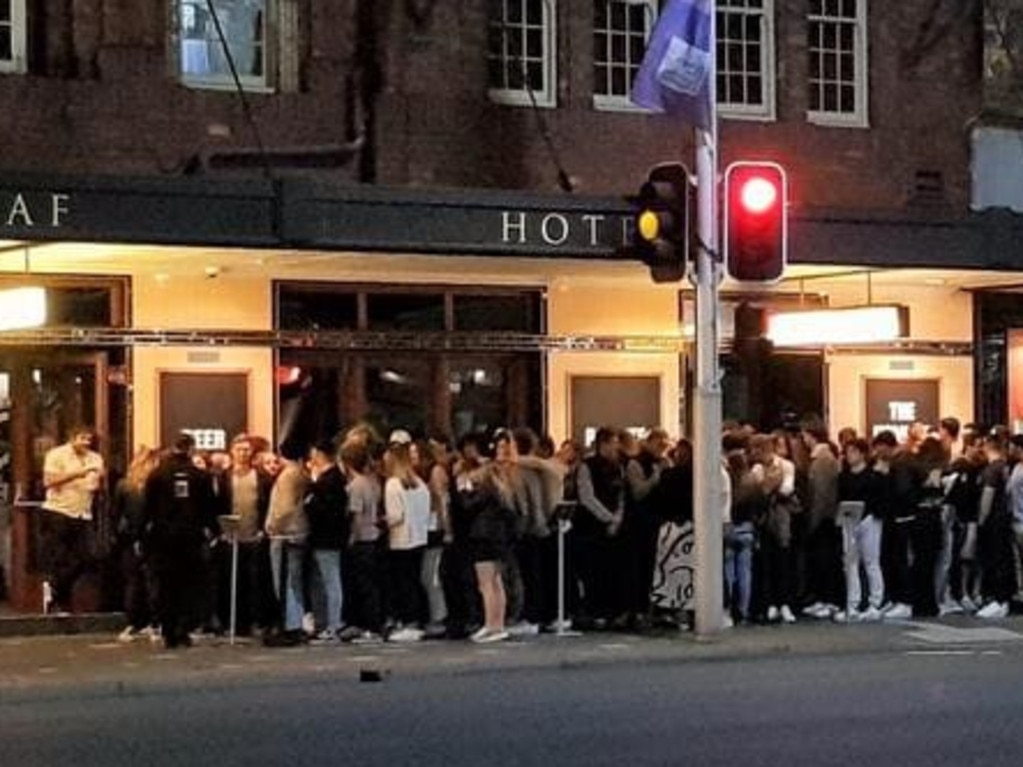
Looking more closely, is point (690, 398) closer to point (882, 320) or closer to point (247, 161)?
point (882, 320)

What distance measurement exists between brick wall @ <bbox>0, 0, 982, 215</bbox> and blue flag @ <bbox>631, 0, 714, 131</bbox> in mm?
4697

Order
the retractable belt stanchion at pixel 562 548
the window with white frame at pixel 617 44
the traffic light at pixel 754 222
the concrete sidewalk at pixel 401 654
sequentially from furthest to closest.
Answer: the window with white frame at pixel 617 44 < the retractable belt stanchion at pixel 562 548 < the traffic light at pixel 754 222 < the concrete sidewalk at pixel 401 654

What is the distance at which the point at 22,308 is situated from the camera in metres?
20.1

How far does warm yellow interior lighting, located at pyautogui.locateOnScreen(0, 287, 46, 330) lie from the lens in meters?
20.0

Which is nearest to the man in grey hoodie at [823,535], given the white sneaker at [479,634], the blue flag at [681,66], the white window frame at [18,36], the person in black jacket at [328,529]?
the white sneaker at [479,634]

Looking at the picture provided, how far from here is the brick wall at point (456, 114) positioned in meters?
22.2

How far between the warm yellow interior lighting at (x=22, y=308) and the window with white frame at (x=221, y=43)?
363 cm

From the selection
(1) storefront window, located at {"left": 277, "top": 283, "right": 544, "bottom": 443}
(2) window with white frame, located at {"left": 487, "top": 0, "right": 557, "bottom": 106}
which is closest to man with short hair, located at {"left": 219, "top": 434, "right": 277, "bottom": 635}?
(1) storefront window, located at {"left": 277, "top": 283, "right": 544, "bottom": 443}

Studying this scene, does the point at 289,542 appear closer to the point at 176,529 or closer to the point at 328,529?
the point at 328,529

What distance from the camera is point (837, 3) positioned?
2661 cm

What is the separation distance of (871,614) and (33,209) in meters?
8.73

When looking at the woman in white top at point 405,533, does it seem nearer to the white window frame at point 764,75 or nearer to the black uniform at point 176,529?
the black uniform at point 176,529

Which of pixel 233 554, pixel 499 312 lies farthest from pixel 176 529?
pixel 499 312

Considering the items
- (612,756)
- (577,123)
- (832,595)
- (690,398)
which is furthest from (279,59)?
(612,756)
